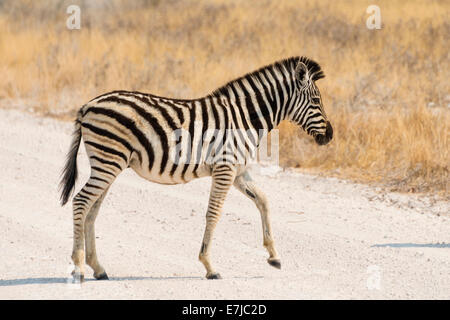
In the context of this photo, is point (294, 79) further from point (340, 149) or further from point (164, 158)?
point (340, 149)

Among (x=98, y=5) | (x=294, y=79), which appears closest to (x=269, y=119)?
(x=294, y=79)

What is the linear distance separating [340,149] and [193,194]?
7.38 ft

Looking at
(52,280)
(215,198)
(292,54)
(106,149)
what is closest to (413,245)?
(215,198)

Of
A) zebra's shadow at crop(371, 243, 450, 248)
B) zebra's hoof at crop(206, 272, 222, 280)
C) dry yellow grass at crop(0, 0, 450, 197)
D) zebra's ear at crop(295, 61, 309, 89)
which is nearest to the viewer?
zebra's hoof at crop(206, 272, 222, 280)

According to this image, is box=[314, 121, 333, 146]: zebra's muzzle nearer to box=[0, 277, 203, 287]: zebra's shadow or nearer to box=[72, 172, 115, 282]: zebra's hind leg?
box=[0, 277, 203, 287]: zebra's shadow

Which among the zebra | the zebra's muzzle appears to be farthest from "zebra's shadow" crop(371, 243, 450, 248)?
the zebra

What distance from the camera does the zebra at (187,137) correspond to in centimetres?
553

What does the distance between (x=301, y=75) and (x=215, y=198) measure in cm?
118

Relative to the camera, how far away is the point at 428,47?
1483 cm

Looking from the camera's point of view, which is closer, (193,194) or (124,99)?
(124,99)

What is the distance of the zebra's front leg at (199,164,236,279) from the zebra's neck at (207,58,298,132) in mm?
435

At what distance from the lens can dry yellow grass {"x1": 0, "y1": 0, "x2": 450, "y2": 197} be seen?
31.9 ft

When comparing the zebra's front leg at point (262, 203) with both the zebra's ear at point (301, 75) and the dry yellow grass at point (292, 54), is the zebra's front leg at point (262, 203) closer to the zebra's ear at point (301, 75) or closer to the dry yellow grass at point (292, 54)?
the zebra's ear at point (301, 75)

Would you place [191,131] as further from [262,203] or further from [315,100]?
[315,100]
